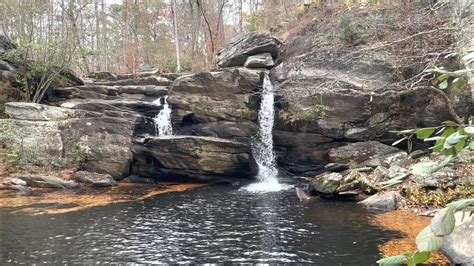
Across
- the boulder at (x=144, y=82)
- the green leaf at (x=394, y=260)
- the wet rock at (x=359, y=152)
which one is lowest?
Result: the wet rock at (x=359, y=152)

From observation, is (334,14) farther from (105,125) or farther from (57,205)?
(57,205)

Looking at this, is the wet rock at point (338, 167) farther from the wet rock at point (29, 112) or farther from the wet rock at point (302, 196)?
the wet rock at point (29, 112)

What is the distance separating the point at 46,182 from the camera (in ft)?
50.3

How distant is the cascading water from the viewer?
17609mm

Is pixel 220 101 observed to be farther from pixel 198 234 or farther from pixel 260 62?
pixel 198 234

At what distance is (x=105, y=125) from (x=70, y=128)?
1.63m

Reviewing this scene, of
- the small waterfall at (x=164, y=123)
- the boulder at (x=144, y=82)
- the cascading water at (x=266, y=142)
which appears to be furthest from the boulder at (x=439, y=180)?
the boulder at (x=144, y=82)

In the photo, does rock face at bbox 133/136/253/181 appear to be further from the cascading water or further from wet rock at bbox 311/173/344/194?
wet rock at bbox 311/173/344/194

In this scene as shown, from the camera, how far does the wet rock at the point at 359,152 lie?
15.5 meters

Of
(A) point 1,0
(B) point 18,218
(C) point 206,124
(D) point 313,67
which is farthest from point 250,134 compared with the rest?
(A) point 1,0

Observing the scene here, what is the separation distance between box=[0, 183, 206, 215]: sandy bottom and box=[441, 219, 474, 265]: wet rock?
977 cm

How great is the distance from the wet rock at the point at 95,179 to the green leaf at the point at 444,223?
15945mm

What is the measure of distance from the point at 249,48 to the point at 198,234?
14.9m

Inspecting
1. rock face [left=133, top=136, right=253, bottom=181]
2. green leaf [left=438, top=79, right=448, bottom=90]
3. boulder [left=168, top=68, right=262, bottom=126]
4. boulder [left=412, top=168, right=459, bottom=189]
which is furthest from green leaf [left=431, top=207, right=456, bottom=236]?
boulder [left=168, top=68, right=262, bottom=126]
